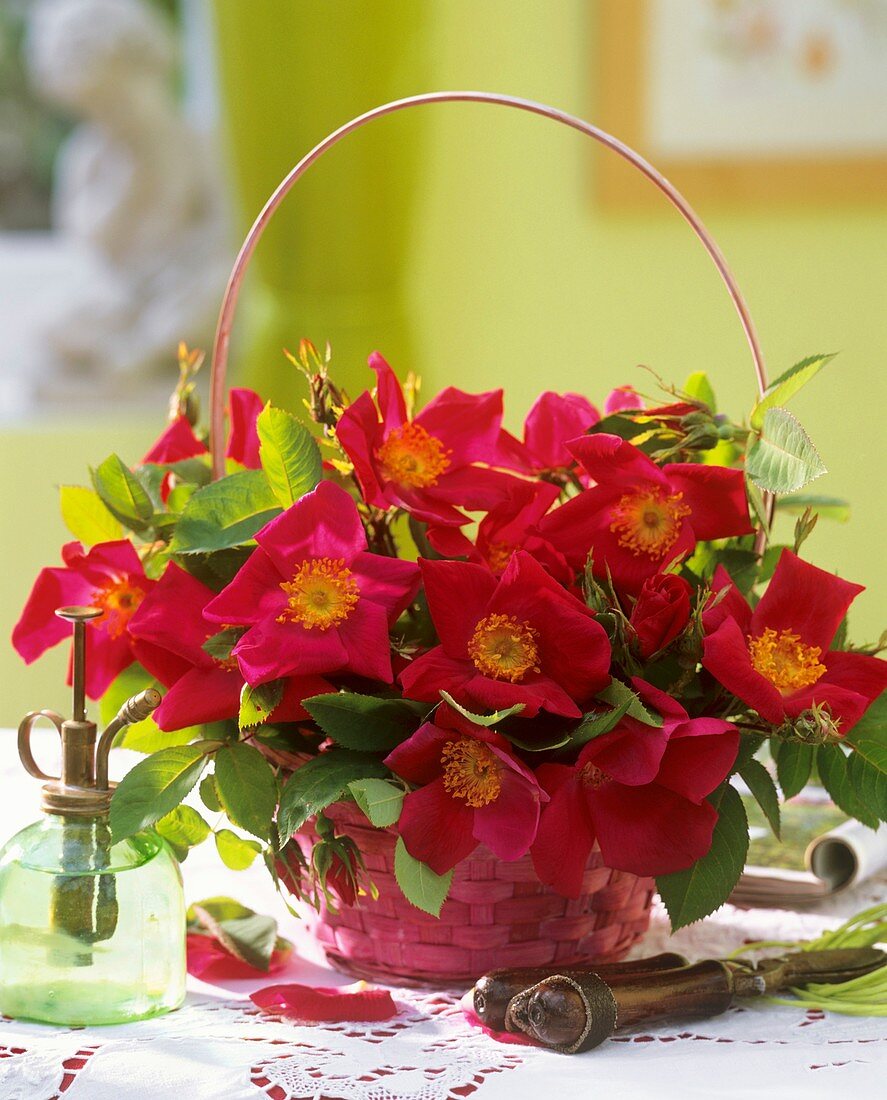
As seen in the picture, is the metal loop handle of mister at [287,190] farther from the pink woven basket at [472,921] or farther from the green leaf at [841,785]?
the green leaf at [841,785]

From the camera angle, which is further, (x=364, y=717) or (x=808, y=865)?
(x=808, y=865)

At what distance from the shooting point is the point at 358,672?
67 centimetres

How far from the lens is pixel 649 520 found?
28.0 inches

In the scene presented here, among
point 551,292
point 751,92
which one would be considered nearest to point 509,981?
point 551,292

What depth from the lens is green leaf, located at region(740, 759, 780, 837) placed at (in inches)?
27.7

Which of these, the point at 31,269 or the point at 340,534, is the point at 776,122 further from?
the point at 340,534

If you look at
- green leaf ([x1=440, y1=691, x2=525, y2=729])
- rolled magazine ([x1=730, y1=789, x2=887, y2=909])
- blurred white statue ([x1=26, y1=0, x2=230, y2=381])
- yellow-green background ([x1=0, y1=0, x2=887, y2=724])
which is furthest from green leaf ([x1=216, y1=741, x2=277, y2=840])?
blurred white statue ([x1=26, y1=0, x2=230, y2=381])

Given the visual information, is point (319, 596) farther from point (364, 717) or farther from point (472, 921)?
point (472, 921)

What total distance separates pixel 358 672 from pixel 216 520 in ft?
0.38

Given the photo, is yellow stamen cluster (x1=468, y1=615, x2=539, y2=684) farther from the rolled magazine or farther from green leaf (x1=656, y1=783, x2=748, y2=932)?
the rolled magazine

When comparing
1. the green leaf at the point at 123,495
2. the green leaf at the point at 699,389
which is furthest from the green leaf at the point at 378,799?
the green leaf at the point at 699,389

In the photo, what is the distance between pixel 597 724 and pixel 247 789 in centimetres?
17

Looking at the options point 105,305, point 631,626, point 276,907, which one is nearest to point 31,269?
point 105,305

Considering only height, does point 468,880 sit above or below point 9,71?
below
